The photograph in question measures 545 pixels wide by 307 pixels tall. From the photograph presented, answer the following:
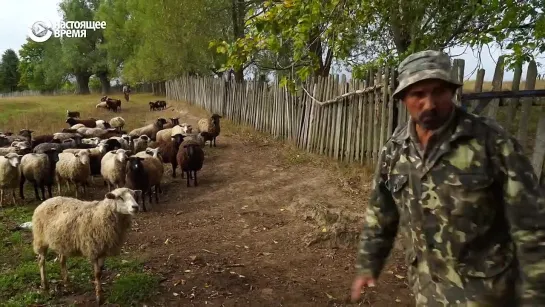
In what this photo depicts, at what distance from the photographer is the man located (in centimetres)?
164

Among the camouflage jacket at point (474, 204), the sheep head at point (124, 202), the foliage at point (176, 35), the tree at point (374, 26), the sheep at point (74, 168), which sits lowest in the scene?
the sheep at point (74, 168)

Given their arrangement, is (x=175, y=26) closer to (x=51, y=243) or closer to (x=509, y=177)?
(x=51, y=243)

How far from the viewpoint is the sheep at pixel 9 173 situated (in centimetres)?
837

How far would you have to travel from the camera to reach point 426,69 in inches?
70.1

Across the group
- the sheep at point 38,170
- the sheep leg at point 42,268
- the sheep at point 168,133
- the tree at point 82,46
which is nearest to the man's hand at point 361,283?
the sheep leg at point 42,268

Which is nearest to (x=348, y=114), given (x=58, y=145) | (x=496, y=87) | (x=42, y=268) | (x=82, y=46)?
(x=496, y=87)

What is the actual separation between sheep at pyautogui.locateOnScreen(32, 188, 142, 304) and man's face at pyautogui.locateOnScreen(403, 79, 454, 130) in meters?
3.88

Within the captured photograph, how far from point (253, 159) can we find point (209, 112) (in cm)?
1185

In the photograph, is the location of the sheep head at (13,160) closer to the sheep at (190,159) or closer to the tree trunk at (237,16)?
the sheep at (190,159)

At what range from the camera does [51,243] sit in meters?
4.64

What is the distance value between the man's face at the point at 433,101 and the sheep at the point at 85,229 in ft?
12.7

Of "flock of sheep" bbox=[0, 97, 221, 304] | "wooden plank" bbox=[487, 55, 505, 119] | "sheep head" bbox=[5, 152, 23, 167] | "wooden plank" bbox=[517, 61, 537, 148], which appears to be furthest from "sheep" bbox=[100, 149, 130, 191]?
"wooden plank" bbox=[517, 61, 537, 148]

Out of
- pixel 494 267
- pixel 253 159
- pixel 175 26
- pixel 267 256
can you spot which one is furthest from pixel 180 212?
pixel 175 26

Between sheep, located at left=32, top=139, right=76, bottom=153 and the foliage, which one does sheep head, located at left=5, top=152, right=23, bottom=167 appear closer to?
sheep, located at left=32, top=139, right=76, bottom=153
